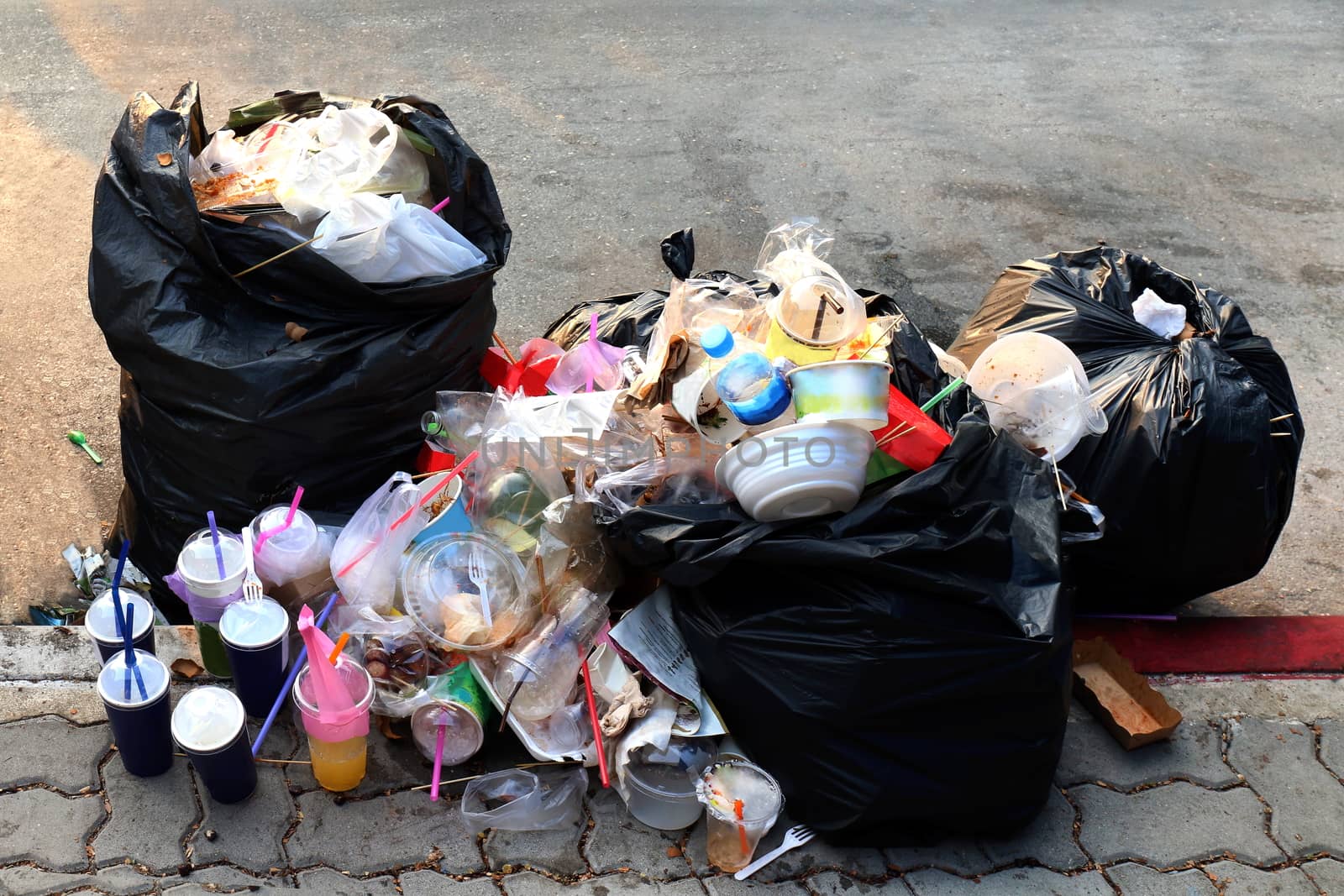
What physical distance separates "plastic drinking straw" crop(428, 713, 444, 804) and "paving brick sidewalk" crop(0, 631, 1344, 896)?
0.07 ft

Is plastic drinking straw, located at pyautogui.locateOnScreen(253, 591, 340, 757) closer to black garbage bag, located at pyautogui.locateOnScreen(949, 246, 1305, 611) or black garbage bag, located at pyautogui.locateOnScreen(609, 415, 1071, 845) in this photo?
black garbage bag, located at pyautogui.locateOnScreen(609, 415, 1071, 845)

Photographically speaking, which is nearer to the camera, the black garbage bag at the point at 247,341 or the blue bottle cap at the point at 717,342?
the blue bottle cap at the point at 717,342

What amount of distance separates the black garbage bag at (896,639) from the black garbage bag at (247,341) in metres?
0.65

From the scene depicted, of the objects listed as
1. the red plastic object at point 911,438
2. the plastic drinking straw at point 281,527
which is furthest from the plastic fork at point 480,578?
the red plastic object at point 911,438

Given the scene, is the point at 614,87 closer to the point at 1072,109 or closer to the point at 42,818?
the point at 1072,109

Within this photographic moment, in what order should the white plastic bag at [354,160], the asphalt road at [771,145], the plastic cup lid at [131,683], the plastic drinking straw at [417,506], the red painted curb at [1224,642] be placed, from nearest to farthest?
1. the plastic cup lid at [131,683]
2. the plastic drinking straw at [417,506]
3. the white plastic bag at [354,160]
4. the red painted curb at [1224,642]
5. the asphalt road at [771,145]

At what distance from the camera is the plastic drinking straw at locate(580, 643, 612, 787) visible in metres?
1.96

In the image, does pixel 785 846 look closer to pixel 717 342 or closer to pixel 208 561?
pixel 717 342

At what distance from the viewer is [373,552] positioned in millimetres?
2143

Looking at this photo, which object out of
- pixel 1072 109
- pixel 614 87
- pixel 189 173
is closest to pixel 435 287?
pixel 189 173

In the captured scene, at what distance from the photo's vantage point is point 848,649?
1885 millimetres

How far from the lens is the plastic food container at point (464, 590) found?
2.06 metres

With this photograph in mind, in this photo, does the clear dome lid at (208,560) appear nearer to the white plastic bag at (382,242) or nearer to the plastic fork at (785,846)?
the white plastic bag at (382,242)

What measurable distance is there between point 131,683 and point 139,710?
0.05m
